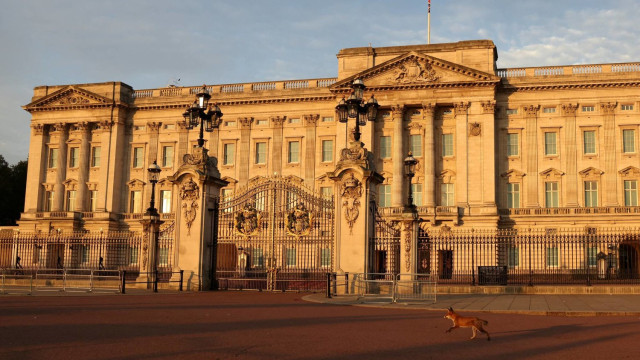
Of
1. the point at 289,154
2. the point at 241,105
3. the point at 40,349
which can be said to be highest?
the point at 241,105

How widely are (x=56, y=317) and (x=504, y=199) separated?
44695 mm

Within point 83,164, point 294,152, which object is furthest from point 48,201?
point 294,152

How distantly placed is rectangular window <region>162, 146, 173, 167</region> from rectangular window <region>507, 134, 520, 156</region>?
104 ft

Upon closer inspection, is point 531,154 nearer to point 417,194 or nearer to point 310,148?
point 417,194

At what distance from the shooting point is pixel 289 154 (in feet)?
195

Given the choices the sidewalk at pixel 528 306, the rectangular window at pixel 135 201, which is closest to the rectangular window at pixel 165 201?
the rectangular window at pixel 135 201

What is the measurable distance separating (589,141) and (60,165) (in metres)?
49.7

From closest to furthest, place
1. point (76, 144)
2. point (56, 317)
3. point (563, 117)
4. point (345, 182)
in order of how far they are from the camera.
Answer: point (56, 317) → point (345, 182) → point (563, 117) → point (76, 144)

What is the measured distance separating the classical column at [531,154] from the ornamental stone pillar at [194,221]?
115 ft

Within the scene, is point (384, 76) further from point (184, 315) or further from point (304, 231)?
point (184, 315)

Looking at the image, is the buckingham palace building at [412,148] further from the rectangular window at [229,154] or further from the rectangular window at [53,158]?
the rectangular window at [53,158]

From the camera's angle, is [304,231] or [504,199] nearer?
[304,231]

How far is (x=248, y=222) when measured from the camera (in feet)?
85.6

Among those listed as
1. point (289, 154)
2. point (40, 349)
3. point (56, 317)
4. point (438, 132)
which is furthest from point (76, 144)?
point (40, 349)
